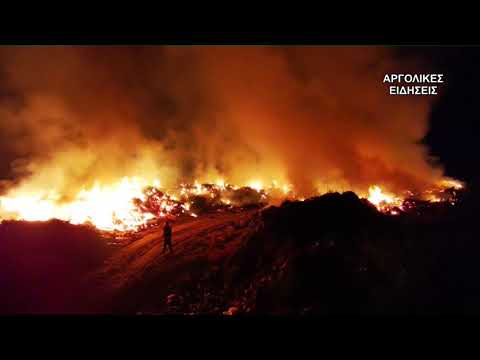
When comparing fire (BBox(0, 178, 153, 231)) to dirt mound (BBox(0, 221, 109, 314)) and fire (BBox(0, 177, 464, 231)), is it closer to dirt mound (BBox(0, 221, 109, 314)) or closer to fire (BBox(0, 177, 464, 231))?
fire (BBox(0, 177, 464, 231))

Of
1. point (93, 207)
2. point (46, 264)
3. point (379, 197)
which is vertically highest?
point (379, 197)

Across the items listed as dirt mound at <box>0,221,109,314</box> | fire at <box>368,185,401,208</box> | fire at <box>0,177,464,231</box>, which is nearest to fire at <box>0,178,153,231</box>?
fire at <box>0,177,464,231</box>

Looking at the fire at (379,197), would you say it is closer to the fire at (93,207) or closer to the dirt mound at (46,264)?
the fire at (93,207)

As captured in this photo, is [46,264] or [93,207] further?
[93,207]

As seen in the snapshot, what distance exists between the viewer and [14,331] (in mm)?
10477

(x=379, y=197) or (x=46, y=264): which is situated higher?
(x=379, y=197)

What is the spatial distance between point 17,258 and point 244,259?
9.89m

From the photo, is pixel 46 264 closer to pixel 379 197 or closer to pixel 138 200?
pixel 138 200

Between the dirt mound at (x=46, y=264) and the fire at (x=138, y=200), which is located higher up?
the fire at (x=138, y=200)

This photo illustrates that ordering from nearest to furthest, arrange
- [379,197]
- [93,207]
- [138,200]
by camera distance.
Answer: [379,197], [93,207], [138,200]

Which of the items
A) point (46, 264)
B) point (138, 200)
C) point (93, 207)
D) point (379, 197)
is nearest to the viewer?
point (46, 264)

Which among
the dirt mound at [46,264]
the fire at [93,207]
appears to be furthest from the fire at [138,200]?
A: the dirt mound at [46,264]

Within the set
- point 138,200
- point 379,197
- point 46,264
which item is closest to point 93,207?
point 138,200
